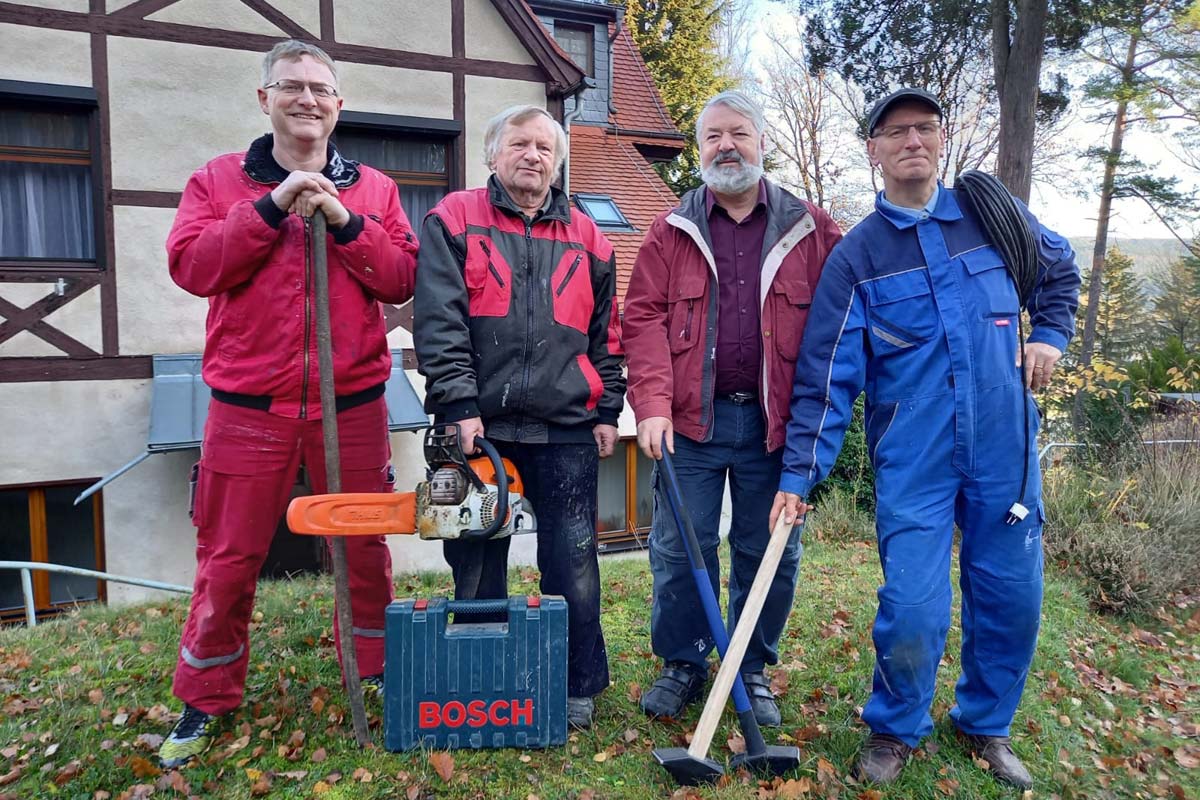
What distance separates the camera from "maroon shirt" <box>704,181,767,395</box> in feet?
9.79

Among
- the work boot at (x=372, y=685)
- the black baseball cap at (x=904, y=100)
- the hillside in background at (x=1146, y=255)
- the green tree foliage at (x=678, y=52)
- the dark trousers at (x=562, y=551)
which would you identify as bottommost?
the work boot at (x=372, y=685)

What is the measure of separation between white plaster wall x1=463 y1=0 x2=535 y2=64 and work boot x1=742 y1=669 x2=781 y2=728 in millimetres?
6928

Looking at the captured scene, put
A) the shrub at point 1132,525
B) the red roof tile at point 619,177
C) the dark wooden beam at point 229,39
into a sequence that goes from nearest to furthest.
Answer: the shrub at point 1132,525 < the dark wooden beam at point 229,39 < the red roof tile at point 619,177

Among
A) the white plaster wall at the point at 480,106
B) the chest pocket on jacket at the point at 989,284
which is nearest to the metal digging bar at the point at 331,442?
the chest pocket on jacket at the point at 989,284

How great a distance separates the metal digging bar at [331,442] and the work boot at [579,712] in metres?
0.72

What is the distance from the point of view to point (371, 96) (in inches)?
302

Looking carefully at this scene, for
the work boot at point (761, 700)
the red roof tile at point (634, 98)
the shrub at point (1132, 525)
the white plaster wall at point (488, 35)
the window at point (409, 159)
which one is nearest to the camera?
the work boot at point (761, 700)

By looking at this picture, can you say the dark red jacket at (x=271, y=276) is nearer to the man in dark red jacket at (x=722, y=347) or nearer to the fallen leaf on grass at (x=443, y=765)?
the man in dark red jacket at (x=722, y=347)

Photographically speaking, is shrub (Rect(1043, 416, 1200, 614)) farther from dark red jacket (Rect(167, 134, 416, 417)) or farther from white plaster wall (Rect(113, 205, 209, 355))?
white plaster wall (Rect(113, 205, 209, 355))

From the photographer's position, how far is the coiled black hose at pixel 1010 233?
2.71m

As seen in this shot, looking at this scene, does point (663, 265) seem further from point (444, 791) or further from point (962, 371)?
point (444, 791)

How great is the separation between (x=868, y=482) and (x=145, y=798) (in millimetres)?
8111

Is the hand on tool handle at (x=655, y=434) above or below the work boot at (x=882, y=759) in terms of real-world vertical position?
above

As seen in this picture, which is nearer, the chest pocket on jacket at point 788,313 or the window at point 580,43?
the chest pocket on jacket at point 788,313
